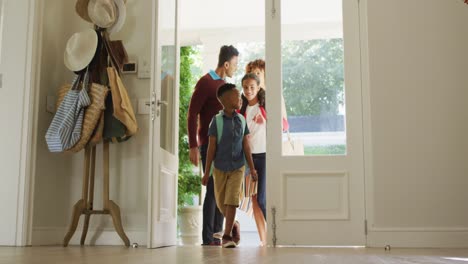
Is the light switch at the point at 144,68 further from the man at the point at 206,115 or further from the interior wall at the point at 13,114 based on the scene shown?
the interior wall at the point at 13,114

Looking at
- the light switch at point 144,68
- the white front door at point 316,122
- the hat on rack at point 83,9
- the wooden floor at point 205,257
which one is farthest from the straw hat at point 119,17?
the wooden floor at point 205,257

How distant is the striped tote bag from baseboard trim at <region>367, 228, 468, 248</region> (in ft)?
6.39

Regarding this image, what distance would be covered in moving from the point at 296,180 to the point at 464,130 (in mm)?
1099

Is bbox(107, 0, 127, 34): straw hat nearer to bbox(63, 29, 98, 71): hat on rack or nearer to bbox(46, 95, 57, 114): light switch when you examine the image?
bbox(63, 29, 98, 71): hat on rack

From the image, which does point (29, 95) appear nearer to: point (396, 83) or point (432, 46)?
point (396, 83)

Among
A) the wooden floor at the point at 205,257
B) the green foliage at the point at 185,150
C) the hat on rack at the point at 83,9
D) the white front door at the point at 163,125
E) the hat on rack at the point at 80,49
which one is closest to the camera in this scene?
the wooden floor at the point at 205,257

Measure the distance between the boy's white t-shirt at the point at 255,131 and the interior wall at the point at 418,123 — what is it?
93 centimetres

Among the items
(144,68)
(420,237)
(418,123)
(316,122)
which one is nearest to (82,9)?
(144,68)

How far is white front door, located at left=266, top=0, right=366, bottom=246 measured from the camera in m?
3.94

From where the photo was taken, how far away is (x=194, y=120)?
182 inches

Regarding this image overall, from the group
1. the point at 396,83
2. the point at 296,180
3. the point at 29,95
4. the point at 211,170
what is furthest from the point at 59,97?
the point at 396,83

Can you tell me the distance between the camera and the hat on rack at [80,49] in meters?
3.92

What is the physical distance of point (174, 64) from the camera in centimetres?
423

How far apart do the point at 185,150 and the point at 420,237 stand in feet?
8.45
